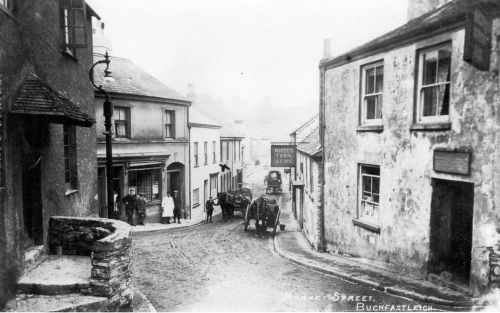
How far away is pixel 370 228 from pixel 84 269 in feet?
24.1

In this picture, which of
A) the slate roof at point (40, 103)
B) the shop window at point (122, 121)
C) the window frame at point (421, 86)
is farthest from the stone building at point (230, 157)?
the slate roof at point (40, 103)

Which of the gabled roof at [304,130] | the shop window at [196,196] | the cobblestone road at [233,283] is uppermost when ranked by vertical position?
the gabled roof at [304,130]

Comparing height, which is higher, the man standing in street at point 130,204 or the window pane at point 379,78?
the window pane at point 379,78

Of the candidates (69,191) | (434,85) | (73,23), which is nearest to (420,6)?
(434,85)

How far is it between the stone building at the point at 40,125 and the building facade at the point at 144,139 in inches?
284

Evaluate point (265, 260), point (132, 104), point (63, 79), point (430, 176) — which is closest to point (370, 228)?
point (430, 176)

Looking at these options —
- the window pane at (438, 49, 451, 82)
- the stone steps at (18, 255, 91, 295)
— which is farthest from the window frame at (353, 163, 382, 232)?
the stone steps at (18, 255, 91, 295)

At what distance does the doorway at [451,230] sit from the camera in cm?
816

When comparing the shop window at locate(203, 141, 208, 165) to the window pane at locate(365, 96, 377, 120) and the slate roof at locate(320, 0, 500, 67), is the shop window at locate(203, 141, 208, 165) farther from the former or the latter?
the window pane at locate(365, 96, 377, 120)

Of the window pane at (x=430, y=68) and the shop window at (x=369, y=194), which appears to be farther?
the shop window at (x=369, y=194)

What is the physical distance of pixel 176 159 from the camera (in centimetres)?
2280

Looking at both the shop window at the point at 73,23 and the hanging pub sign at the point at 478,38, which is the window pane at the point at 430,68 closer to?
the hanging pub sign at the point at 478,38

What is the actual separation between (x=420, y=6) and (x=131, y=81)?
1541 centimetres

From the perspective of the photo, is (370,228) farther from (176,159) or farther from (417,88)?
(176,159)
